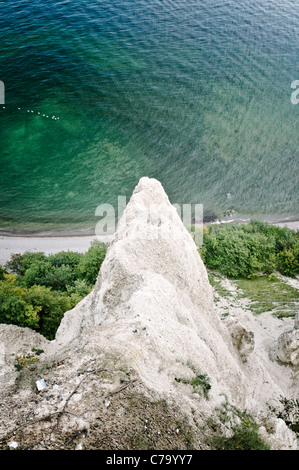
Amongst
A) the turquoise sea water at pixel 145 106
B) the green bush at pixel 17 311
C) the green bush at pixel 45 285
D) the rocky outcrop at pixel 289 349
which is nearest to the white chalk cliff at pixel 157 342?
the rocky outcrop at pixel 289 349

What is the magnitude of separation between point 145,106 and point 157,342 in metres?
47.9

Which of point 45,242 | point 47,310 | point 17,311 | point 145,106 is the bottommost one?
point 47,310

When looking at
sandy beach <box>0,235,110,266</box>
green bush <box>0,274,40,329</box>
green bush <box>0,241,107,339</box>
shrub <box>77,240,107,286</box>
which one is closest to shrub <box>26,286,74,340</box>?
green bush <box>0,241,107,339</box>

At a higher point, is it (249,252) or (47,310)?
(249,252)

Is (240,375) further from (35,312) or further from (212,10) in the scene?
(212,10)

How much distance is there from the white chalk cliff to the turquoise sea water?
2272 centimetres

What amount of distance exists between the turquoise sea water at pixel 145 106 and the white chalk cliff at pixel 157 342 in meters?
22.7

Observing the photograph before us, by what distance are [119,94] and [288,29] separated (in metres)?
40.3

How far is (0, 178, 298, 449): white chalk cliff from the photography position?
8766mm

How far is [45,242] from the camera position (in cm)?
3497

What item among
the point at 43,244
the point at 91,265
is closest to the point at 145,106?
the point at 43,244

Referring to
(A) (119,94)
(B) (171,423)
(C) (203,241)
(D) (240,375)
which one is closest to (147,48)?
(A) (119,94)

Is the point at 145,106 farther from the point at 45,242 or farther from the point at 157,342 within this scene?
the point at 157,342

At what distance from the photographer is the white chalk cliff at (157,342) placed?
345 inches
